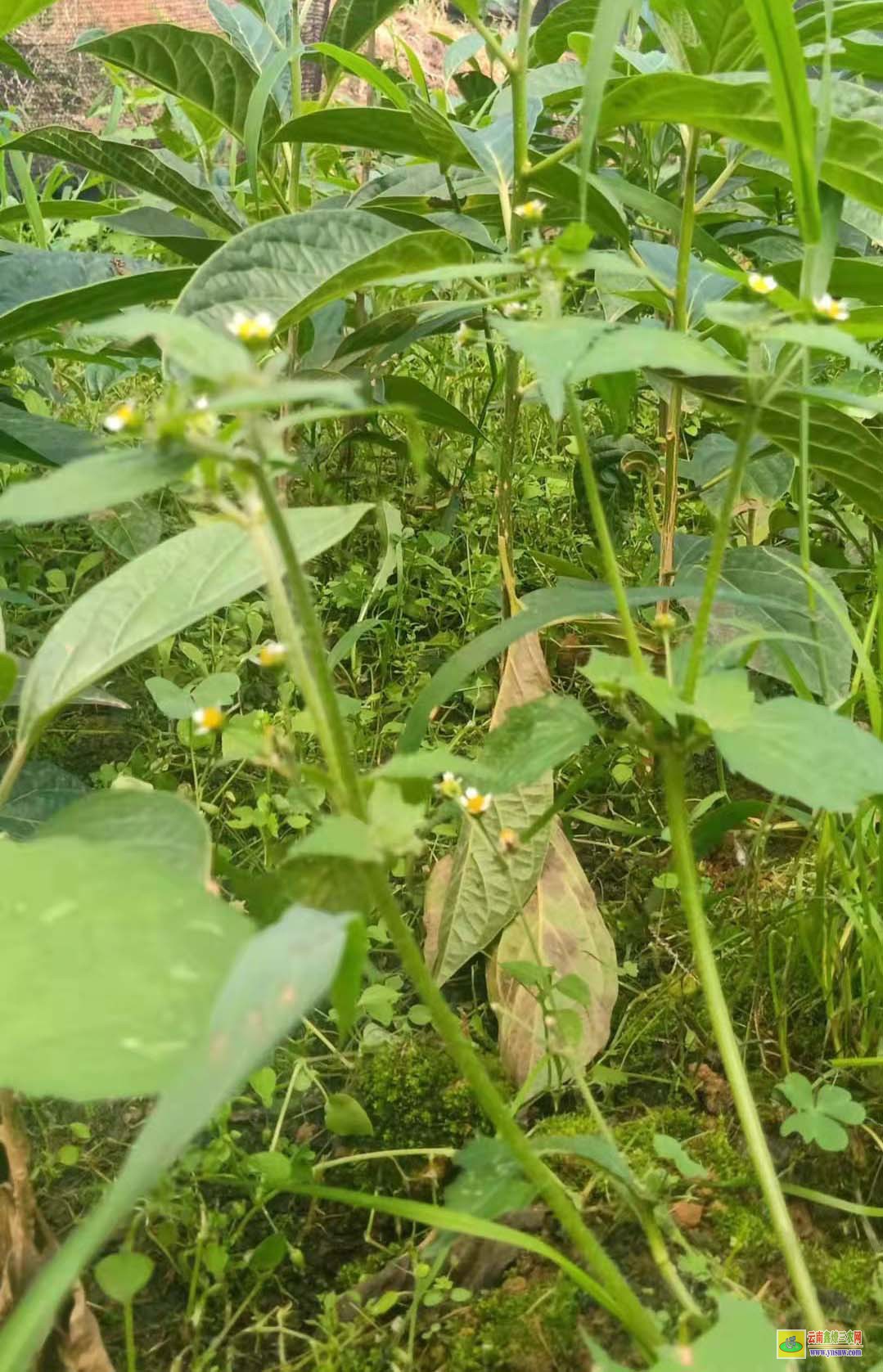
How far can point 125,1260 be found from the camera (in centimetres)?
52

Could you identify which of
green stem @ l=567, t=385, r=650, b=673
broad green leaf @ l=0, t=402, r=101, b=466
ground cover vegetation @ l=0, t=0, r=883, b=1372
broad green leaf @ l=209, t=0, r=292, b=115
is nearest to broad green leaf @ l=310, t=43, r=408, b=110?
ground cover vegetation @ l=0, t=0, r=883, b=1372

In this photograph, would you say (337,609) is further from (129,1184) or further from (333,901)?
(129,1184)

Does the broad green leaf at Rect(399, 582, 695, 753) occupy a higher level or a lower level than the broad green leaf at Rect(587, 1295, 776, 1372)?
higher

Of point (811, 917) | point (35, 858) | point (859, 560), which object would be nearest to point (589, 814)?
point (811, 917)

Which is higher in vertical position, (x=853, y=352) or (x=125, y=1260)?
(x=853, y=352)

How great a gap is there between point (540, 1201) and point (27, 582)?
83 centimetres

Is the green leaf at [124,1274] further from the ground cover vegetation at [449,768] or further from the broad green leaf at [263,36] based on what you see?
the broad green leaf at [263,36]

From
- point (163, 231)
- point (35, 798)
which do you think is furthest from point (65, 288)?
point (35, 798)

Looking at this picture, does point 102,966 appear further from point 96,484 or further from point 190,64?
point 190,64

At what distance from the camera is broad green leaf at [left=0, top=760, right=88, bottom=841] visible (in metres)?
0.69

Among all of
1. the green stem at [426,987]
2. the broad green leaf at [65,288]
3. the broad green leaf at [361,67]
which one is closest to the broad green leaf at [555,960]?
the green stem at [426,987]

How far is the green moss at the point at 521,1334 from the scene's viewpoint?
1.87 feet

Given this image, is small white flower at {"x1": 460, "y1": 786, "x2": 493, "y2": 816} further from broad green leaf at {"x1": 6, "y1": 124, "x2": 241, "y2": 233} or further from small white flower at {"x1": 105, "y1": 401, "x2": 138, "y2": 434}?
broad green leaf at {"x1": 6, "y1": 124, "x2": 241, "y2": 233}

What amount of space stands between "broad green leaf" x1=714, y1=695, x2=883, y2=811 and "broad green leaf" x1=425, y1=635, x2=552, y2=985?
10.4 inches
